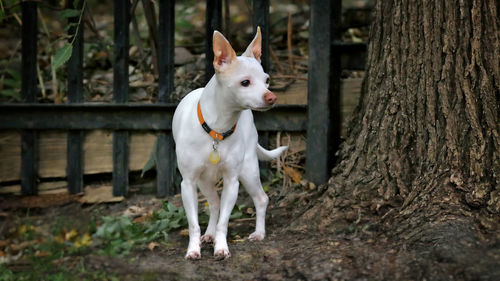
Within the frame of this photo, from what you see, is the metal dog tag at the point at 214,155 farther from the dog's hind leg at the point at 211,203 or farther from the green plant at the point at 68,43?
the green plant at the point at 68,43

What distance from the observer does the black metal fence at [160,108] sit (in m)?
4.49

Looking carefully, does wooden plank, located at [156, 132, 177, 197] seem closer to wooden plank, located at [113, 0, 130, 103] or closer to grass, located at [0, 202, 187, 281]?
grass, located at [0, 202, 187, 281]

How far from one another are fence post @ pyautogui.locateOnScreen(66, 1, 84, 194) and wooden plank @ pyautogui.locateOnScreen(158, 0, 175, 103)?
2.03 feet

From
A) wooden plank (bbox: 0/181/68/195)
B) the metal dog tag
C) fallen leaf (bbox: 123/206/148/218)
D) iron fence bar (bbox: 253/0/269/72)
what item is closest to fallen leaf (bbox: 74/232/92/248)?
fallen leaf (bbox: 123/206/148/218)

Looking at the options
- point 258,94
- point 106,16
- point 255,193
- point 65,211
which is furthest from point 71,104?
point 106,16

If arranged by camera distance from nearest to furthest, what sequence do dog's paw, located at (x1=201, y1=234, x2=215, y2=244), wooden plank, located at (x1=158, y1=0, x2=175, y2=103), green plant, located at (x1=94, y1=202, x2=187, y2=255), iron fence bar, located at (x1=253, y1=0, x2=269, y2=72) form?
1. dog's paw, located at (x1=201, y1=234, x2=215, y2=244)
2. green plant, located at (x1=94, y1=202, x2=187, y2=255)
3. iron fence bar, located at (x1=253, y1=0, x2=269, y2=72)
4. wooden plank, located at (x1=158, y1=0, x2=175, y2=103)

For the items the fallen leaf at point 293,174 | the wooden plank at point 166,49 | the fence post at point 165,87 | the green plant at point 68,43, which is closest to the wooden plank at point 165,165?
the fence post at point 165,87

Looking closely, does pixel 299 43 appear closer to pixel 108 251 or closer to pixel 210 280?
pixel 108 251

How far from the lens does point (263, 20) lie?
4582 millimetres

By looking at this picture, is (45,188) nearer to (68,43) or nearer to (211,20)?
(68,43)

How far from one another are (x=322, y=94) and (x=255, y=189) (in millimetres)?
970

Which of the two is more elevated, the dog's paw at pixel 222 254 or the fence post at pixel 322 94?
the fence post at pixel 322 94

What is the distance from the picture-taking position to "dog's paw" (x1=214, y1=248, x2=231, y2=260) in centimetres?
353

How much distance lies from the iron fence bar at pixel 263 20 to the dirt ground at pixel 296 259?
105 cm
